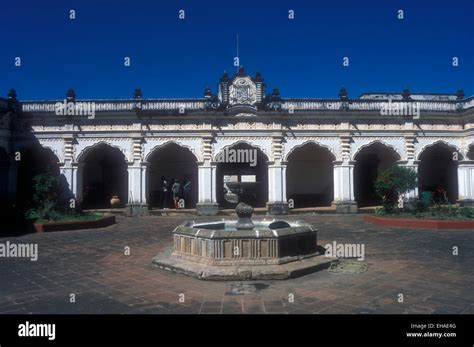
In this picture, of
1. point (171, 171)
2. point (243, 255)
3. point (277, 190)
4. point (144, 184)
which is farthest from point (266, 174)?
point (243, 255)

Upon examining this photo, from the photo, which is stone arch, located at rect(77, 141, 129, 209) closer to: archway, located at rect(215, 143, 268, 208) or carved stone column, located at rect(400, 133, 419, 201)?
archway, located at rect(215, 143, 268, 208)

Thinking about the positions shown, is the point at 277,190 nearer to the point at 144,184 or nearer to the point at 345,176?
the point at 345,176

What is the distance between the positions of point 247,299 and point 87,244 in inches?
238

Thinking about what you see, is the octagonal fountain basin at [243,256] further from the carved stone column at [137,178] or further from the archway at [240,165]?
the carved stone column at [137,178]

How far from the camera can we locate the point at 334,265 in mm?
6258

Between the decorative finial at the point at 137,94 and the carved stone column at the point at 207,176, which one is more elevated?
the decorative finial at the point at 137,94

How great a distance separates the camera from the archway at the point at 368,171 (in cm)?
1980

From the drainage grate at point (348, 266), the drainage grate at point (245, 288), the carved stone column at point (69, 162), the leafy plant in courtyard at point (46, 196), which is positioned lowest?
the drainage grate at point (348, 266)

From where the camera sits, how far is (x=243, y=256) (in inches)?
230

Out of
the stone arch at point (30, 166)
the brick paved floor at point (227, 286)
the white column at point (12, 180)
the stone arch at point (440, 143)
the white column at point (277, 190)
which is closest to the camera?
the brick paved floor at point (227, 286)

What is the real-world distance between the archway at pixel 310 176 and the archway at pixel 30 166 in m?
12.9

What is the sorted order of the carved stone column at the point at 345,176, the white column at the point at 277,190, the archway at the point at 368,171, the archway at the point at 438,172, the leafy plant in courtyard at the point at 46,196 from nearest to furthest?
the leafy plant in courtyard at the point at 46,196, the white column at the point at 277,190, the carved stone column at the point at 345,176, the archway at the point at 438,172, the archway at the point at 368,171

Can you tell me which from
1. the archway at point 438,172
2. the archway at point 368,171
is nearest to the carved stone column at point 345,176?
the archway at point 368,171

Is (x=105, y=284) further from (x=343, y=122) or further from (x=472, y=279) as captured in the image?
(x=343, y=122)
